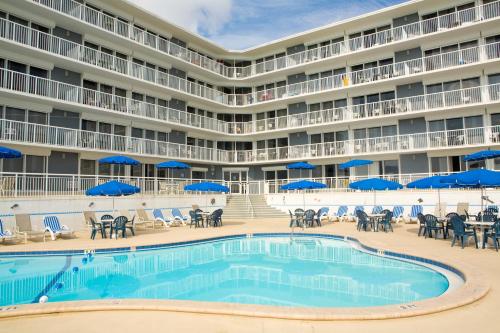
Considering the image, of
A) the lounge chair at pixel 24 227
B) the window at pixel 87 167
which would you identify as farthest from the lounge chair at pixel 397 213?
the window at pixel 87 167

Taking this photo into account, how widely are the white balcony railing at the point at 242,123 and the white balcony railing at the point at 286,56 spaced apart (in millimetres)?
4131

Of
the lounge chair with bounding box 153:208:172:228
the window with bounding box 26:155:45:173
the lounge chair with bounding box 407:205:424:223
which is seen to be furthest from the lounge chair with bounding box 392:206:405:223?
the window with bounding box 26:155:45:173

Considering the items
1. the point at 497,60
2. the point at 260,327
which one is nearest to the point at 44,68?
the point at 260,327

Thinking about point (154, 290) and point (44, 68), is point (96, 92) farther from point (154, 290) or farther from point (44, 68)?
point (154, 290)

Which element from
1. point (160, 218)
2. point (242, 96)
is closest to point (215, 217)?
point (160, 218)

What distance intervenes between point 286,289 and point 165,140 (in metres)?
21.1

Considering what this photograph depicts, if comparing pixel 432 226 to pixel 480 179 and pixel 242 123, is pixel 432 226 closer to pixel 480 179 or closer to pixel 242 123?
pixel 480 179

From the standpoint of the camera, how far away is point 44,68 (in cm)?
2084

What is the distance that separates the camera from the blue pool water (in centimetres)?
813

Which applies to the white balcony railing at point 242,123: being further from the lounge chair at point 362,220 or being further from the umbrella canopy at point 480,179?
the umbrella canopy at point 480,179

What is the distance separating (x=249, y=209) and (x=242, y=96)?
11.6 meters

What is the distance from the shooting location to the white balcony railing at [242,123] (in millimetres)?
20078

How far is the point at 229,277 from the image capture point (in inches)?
398

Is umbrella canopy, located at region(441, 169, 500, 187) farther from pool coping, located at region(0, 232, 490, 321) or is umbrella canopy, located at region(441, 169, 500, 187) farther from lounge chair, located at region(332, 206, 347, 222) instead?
lounge chair, located at region(332, 206, 347, 222)
